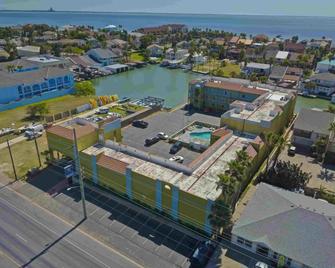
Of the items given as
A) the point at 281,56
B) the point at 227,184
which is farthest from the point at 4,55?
the point at 227,184

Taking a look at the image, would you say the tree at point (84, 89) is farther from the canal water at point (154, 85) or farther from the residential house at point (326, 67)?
the residential house at point (326, 67)

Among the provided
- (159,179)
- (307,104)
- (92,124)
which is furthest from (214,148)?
(307,104)

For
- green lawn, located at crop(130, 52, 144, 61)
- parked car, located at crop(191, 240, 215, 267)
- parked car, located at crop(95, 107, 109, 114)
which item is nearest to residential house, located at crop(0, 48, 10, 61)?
green lawn, located at crop(130, 52, 144, 61)

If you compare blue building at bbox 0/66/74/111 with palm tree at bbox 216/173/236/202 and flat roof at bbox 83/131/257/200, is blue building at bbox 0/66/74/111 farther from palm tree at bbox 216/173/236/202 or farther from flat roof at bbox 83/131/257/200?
palm tree at bbox 216/173/236/202

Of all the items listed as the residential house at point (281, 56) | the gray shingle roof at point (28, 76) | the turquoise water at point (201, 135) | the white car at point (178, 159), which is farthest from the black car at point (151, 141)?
the residential house at point (281, 56)

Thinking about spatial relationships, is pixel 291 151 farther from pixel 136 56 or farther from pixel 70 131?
pixel 136 56

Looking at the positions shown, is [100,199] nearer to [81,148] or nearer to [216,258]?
[81,148]
